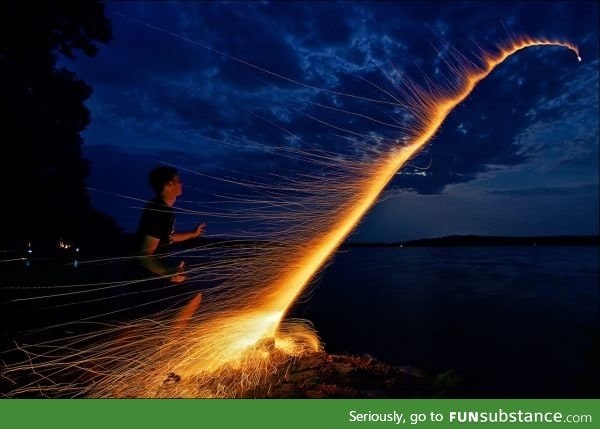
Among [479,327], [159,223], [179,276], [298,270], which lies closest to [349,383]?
[298,270]

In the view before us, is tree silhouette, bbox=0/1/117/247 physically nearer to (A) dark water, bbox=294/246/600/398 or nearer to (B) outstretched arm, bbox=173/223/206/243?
(A) dark water, bbox=294/246/600/398

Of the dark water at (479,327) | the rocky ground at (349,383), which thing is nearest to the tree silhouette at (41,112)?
the dark water at (479,327)

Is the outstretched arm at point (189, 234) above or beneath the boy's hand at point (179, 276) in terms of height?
above

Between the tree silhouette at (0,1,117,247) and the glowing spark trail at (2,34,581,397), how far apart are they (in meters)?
11.3

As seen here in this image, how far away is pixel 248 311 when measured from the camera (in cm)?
554

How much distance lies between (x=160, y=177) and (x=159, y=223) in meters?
0.51

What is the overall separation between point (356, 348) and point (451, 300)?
14350mm

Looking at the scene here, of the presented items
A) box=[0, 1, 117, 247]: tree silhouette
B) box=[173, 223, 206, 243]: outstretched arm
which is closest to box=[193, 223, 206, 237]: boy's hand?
box=[173, 223, 206, 243]: outstretched arm

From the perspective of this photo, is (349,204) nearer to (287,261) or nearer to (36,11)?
(287,261)

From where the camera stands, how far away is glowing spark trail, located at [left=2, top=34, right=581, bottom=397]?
4.63 m

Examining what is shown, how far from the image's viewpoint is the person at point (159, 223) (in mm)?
4590

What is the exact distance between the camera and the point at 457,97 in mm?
4719

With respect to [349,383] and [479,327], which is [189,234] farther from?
[479,327]

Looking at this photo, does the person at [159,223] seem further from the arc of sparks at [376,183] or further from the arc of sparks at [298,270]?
the arc of sparks at [376,183]
